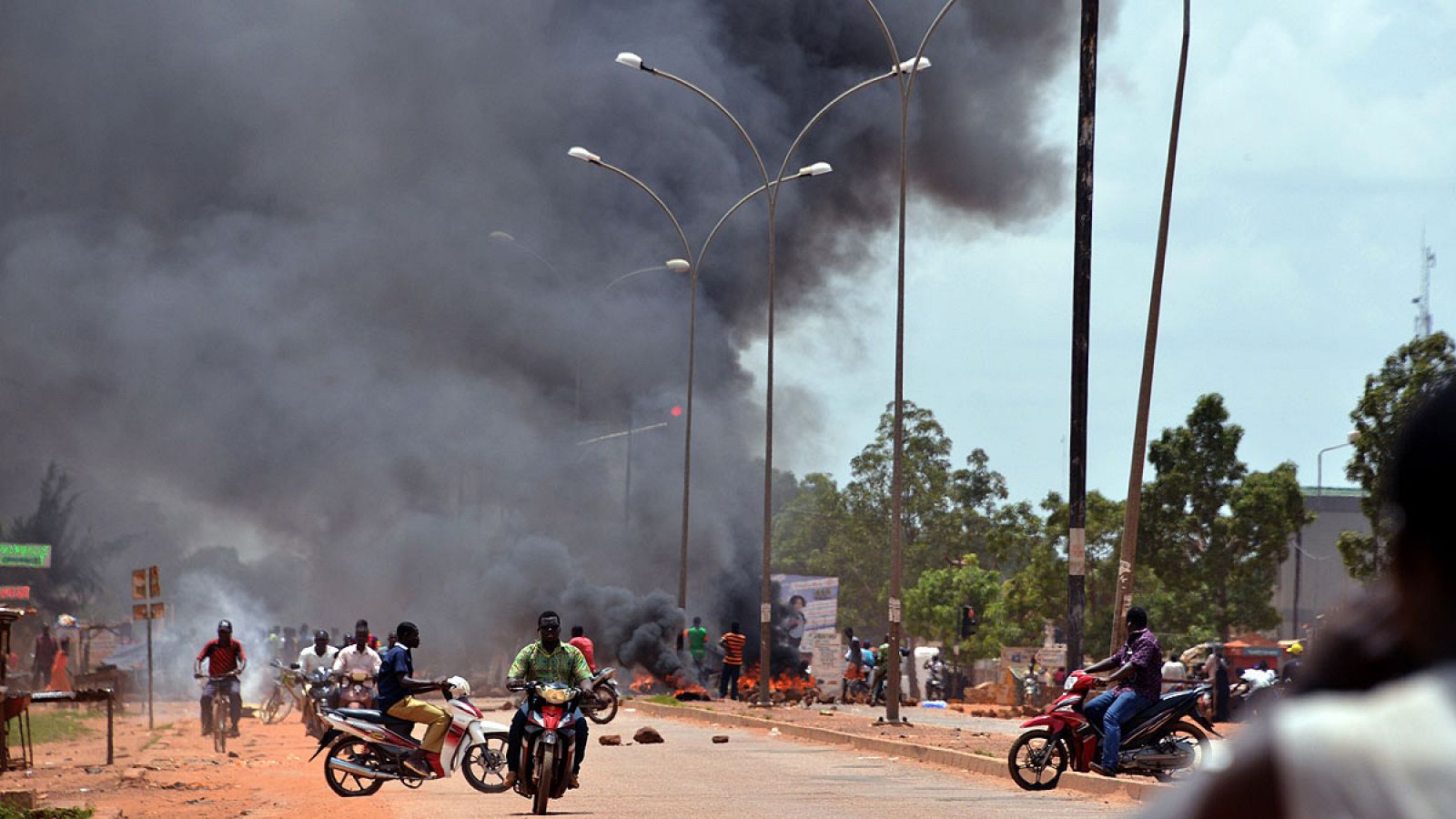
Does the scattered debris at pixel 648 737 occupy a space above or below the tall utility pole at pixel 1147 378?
below

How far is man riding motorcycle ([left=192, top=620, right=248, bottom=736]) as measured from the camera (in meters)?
23.2

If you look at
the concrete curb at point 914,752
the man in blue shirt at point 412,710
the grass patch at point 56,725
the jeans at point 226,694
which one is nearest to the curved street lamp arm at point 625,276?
the concrete curb at point 914,752

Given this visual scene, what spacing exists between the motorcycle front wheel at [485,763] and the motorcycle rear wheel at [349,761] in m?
0.71

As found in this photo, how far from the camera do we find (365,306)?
51938 millimetres

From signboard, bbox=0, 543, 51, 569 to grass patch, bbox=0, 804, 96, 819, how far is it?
4306 centimetres

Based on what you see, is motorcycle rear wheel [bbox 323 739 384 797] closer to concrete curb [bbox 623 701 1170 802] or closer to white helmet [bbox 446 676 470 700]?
white helmet [bbox 446 676 470 700]

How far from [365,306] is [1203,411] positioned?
22.6 meters

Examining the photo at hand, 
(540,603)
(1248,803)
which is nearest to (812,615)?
(540,603)

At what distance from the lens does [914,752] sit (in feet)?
67.7

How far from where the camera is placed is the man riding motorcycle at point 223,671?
23172 millimetres

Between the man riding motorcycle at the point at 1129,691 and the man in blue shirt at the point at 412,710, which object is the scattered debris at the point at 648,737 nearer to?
the man in blue shirt at the point at 412,710

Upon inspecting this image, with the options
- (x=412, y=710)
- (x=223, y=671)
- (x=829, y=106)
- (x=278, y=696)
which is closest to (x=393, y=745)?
(x=412, y=710)

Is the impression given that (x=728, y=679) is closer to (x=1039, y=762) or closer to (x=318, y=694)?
(x=318, y=694)

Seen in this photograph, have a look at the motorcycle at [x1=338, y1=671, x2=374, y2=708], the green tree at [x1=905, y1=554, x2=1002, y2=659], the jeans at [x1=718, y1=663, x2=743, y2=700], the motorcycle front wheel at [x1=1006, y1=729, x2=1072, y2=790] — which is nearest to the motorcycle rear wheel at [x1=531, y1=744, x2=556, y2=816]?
the motorcycle front wheel at [x1=1006, y1=729, x2=1072, y2=790]
